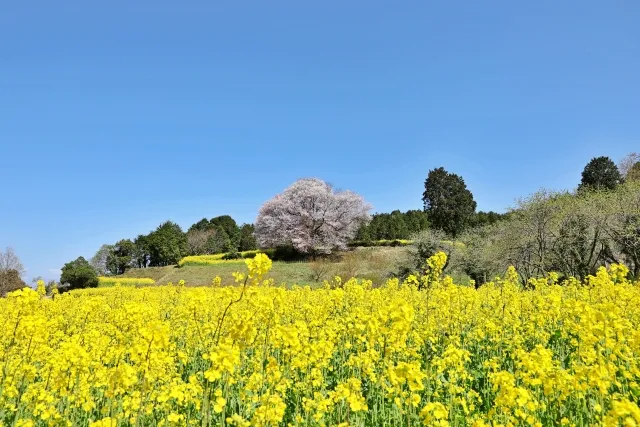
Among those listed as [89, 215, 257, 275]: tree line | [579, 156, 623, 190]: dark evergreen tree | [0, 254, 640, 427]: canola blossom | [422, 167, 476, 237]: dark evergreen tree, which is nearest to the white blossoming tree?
[422, 167, 476, 237]: dark evergreen tree

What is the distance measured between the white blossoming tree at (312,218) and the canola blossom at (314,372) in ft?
132

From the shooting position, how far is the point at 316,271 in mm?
34500

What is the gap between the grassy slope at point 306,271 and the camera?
107 feet

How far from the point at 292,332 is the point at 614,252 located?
24.1m

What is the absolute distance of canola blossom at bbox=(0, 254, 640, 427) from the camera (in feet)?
11.9

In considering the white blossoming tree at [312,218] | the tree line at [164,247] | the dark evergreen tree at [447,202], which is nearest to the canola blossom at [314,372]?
the white blossoming tree at [312,218]

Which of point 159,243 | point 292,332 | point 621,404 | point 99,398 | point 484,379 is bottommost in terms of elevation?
point 484,379

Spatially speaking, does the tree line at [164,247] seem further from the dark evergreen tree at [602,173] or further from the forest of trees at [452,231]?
the dark evergreen tree at [602,173]

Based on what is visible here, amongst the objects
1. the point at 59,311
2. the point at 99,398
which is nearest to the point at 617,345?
the point at 99,398

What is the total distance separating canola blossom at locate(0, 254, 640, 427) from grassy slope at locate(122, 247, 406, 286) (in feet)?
70.1

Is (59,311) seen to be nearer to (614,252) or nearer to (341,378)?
(341,378)

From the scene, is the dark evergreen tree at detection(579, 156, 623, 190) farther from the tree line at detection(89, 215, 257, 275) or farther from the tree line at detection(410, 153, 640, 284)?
the tree line at detection(89, 215, 257, 275)

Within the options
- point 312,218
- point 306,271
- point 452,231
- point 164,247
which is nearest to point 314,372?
point 306,271

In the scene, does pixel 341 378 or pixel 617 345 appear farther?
pixel 341 378
